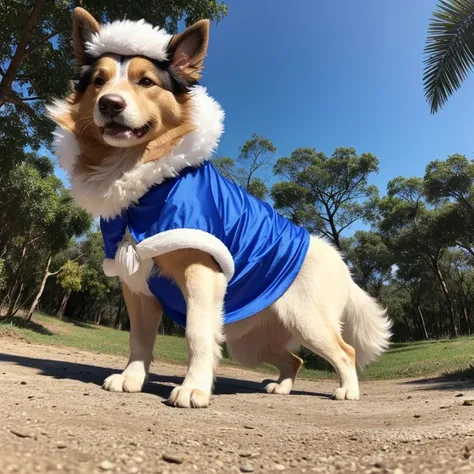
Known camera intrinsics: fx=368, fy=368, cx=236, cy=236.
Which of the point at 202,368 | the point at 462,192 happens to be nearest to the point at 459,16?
the point at 202,368

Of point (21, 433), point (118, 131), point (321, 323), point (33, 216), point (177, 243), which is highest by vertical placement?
point (33, 216)

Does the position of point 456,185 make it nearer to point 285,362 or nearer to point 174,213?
point 285,362

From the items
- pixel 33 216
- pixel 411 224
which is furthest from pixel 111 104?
pixel 411 224

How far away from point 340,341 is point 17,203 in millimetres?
14332

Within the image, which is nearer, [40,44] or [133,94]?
[133,94]

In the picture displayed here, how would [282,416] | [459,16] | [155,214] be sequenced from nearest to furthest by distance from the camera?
[282,416]
[155,214]
[459,16]

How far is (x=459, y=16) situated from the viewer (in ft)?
17.7

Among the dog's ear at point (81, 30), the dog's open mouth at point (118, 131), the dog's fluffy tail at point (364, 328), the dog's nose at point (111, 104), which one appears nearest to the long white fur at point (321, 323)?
the dog's fluffy tail at point (364, 328)

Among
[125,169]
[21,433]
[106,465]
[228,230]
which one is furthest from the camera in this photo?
[228,230]

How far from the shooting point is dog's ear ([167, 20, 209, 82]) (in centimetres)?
263

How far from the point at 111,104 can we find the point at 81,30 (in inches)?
36.0

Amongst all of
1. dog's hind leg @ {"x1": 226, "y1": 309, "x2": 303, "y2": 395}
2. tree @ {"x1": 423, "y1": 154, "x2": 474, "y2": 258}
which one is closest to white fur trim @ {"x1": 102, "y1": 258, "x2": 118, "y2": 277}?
dog's hind leg @ {"x1": 226, "y1": 309, "x2": 303, "y2": 395}

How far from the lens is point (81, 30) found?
8.84 feet

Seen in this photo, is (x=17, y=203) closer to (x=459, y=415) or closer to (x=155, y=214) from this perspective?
(x=155, y=214)
